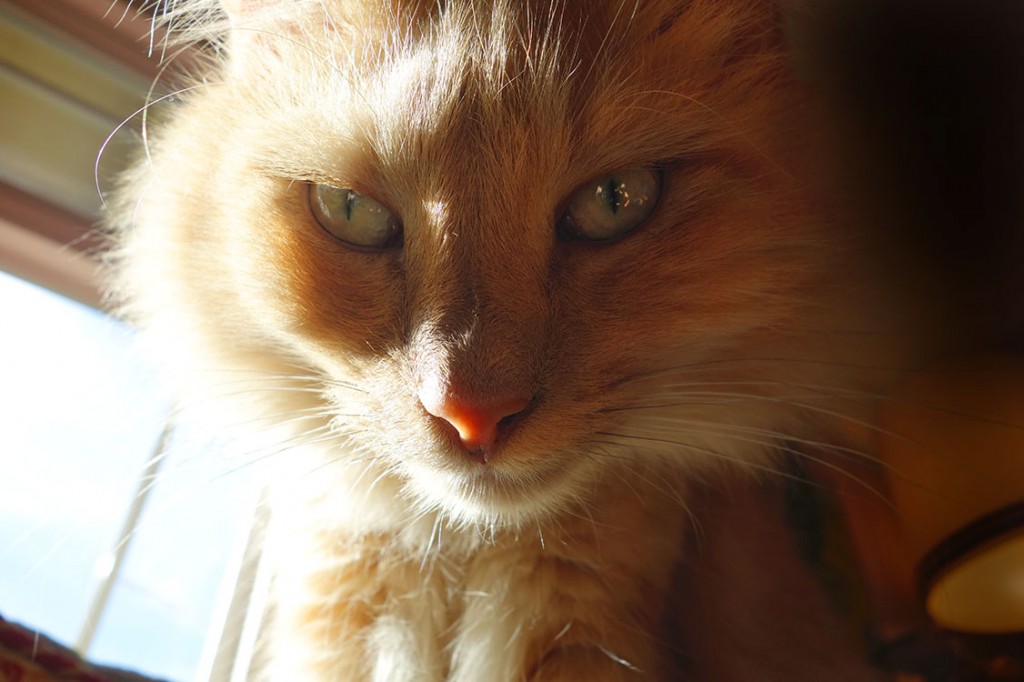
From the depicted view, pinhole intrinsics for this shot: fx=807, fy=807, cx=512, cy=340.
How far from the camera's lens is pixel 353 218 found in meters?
0.96

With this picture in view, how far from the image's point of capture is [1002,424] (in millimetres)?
729

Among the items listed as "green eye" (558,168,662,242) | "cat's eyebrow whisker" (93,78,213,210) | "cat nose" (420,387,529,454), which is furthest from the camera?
"cat's eyebrow whisker" (93,78,213,210)

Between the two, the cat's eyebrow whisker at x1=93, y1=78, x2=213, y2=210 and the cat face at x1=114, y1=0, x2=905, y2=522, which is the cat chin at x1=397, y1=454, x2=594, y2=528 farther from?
the cat's eyebrow whisker at x1=93, y1=78, x2=213, y2=210

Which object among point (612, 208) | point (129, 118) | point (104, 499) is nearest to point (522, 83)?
point (612, 208)

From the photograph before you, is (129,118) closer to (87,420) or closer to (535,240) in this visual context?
(87,420)

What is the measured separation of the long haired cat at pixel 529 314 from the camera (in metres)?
0.85

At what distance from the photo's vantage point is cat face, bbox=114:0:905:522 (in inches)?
32.8

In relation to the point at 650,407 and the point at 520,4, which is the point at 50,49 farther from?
the point at 650,407

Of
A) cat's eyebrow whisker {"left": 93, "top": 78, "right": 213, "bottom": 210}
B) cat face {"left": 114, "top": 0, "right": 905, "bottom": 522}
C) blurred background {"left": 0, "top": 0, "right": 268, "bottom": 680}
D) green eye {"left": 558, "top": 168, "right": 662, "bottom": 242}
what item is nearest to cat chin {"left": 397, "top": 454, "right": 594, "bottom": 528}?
cat face {"left": 114, "top": 0, "right": 905, "bottom": 522}

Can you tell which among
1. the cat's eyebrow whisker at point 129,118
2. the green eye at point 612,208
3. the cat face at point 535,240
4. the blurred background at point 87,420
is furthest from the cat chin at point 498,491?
the cat's eyebrow whisker at point 129,118

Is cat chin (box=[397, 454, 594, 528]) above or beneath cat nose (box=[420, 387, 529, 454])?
beneath

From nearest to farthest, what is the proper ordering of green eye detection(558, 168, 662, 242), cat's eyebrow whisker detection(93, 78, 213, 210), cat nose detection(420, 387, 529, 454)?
cat nose detection(420, 387, 529, 454), green eye detection(558, 168, 662, 242), cat's eyebrow whisker detection(93, 78, 213, 210)

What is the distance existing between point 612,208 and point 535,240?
0.10 m

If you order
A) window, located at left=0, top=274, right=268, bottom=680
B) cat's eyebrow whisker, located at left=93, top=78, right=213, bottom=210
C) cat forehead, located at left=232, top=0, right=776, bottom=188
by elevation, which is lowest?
window, located at left=0, top=274, right=268, bottom=680
